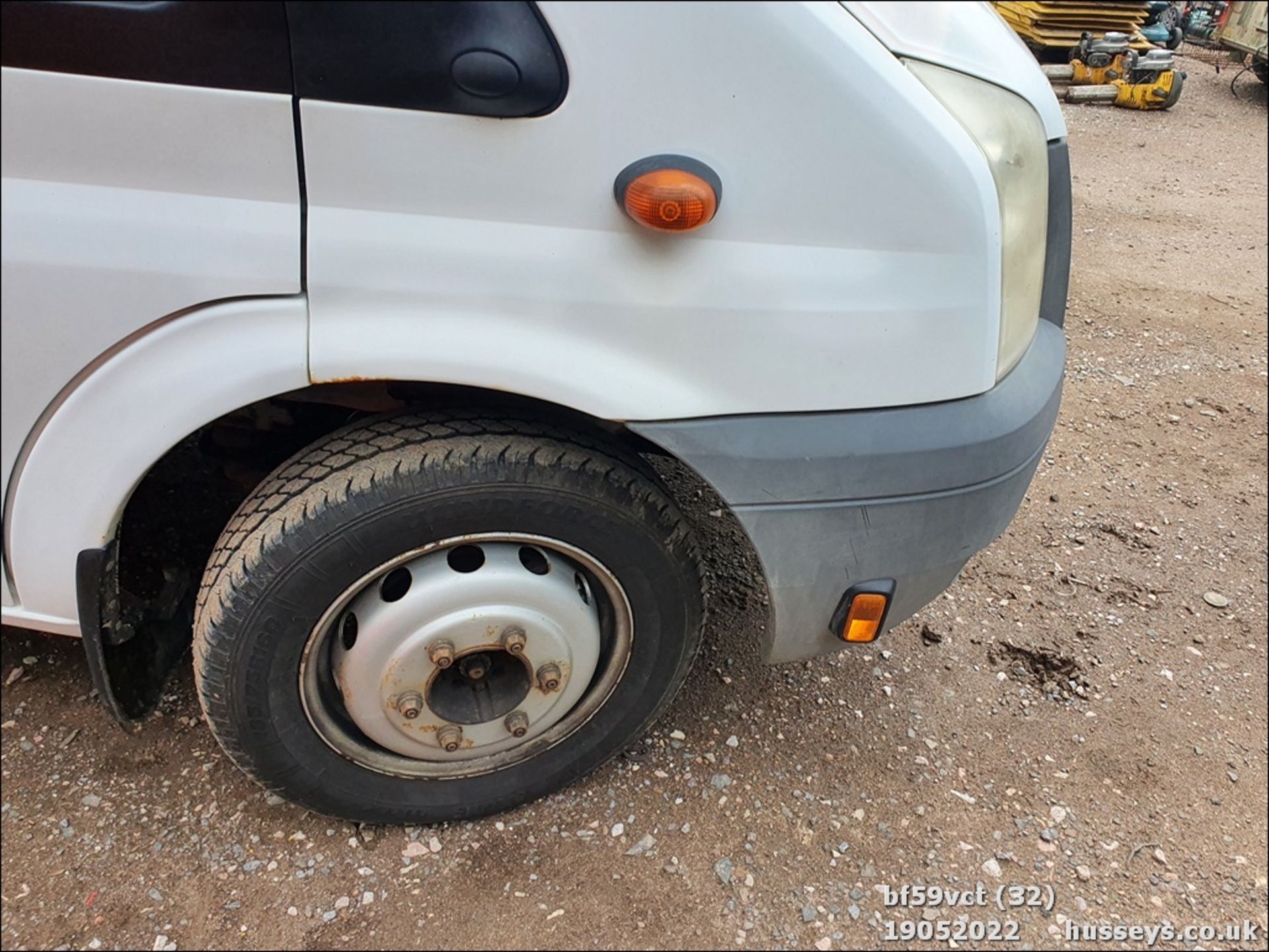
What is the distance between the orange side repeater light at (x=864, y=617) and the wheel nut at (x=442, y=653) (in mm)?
780

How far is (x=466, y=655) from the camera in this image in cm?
182

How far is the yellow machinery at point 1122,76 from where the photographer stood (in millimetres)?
9664

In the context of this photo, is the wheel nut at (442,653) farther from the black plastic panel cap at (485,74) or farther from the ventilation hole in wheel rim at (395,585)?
the black plastic panel cap at (485,74)

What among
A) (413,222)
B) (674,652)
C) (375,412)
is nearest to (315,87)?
(413,222)

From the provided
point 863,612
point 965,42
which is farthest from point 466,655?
point 965,42

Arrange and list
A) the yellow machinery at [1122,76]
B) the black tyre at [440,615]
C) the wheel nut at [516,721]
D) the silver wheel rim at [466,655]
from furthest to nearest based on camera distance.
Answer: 1. the yellow machinery at [1122,76]
2. the wheel nut at [516,721]
3. the silver wheel rim at [466,655]
4. the black tyre at [440,615]

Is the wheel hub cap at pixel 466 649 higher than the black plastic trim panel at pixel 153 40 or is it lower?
lower

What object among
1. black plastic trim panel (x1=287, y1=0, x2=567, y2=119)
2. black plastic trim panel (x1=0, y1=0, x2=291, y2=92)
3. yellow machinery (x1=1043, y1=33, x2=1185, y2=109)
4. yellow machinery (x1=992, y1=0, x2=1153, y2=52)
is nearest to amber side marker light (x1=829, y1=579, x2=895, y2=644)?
black plastic trim panel (x1=287, y1=0, x2=567, y2=119)

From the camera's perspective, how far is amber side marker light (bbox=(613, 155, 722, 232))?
141 centimetres

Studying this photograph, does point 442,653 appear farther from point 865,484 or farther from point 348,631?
point 865,484

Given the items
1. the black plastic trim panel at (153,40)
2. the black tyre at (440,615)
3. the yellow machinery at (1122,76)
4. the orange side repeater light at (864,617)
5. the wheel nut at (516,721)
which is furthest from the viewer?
the yellow machinery at (1122,76)

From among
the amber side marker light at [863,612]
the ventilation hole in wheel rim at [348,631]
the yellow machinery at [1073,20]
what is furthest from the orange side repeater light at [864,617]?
the yellow machinery at [1073,20]

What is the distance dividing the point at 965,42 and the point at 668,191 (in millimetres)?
758

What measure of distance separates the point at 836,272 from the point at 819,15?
1.29ft
